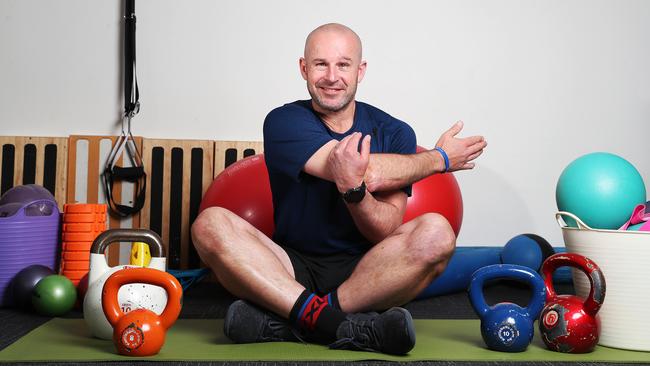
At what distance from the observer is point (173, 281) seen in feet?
6.44

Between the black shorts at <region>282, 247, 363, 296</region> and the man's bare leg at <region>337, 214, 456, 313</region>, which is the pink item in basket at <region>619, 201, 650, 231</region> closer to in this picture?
the man's bare leg at <region>337, 214, 456, 313</region>

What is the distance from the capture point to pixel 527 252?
3.42 metres

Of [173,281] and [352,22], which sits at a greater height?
[352,22]

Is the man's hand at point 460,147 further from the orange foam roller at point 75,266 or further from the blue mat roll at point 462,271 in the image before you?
the orange foam roller at point 75,266

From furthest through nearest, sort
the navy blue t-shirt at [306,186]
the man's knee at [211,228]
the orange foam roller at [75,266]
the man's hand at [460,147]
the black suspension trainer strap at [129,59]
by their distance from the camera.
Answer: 1. the black suspension trainer strap at [129,59]
2. the orange foam roller at [75,266]
3. the man's hand at [460,147]
4. the navy blue t-shirt at [306,186]
5. the man's knee at [211,228]

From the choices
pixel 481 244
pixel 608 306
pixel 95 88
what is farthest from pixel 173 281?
pixel 481 244

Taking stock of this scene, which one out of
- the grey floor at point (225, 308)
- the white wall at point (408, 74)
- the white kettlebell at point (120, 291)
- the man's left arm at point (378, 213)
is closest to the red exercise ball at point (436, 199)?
the grey floor at point (225, 308)

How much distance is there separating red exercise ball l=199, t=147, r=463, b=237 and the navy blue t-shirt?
841 mm

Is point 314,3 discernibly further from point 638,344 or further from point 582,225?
point 638,344

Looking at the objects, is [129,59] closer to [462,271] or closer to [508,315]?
[462,271]

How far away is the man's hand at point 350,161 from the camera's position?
206 cm

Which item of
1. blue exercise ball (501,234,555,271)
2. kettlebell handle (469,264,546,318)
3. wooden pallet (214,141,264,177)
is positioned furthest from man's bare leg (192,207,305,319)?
wooden pallet (214,141,264,177)

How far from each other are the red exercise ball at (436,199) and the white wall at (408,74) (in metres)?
0.80

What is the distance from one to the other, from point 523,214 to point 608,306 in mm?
2191
